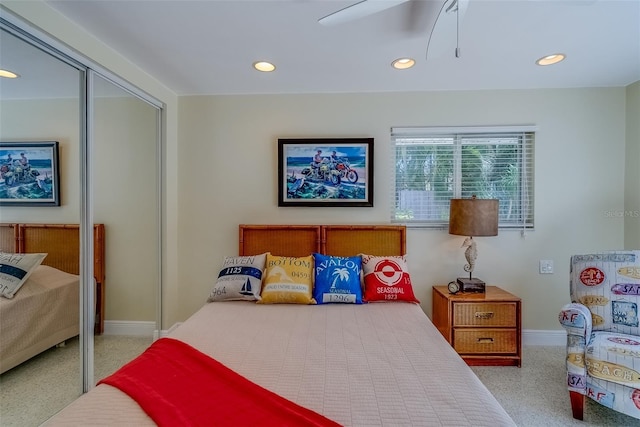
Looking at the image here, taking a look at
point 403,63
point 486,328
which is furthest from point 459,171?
point 486,328

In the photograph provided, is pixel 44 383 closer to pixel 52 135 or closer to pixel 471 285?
pixel 52 135

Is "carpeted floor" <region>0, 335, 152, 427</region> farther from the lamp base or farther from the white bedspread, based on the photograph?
the lamp base

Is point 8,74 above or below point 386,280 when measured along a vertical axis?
above

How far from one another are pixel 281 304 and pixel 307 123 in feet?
5.77

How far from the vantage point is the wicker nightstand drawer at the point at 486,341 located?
2422 mm

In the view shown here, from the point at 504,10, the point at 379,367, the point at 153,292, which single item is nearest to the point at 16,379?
the point at 153,292

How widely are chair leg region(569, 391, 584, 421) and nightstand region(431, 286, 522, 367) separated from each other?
54 centimetres

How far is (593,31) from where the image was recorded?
189cm

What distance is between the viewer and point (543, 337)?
281 cm

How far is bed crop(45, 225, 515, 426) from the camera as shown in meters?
1.07

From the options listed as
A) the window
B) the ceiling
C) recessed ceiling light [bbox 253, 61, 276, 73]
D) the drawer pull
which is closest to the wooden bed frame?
the ceiling

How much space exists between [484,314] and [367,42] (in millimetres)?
2318

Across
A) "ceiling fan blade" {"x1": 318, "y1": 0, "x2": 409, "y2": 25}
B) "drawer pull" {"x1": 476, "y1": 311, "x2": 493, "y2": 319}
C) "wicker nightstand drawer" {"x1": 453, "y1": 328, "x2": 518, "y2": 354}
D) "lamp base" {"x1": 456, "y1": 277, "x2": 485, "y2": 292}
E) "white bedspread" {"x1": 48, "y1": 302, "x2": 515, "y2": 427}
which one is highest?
"ceiling fan blade" {"x1": 318, "y1": 0, "x2": 409, "y2": 25}

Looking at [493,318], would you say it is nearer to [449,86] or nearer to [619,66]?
[449,86]
